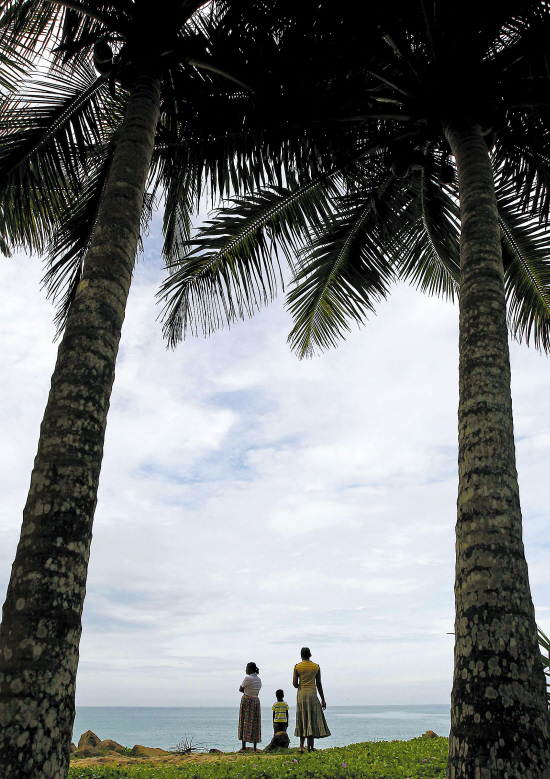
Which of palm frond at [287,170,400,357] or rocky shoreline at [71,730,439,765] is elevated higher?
palm frond at [287,170,400,357]

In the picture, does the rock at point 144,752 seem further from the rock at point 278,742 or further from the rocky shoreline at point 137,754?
the rock at point 278,742


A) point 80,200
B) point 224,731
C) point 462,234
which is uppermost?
point 80,200

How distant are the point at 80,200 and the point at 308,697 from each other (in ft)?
24.4

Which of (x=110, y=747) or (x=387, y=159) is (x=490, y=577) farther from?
(x=110, y=747)

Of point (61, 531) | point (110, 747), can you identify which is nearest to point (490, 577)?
point (61, 531)

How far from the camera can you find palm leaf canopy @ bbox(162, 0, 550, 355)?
484cm

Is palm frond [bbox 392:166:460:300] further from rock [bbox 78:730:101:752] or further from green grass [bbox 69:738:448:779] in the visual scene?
rock [bbox 78:730:101:752]

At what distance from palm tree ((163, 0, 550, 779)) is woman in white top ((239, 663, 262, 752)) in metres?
5.81

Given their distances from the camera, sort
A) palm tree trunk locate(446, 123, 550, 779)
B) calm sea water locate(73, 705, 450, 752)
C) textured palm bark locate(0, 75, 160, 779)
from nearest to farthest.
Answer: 1. textured palm bark locate(0, 75, 160, 779)
2. palm tree trunk locate(446, 123, 550, 779)
3. calm sea water locate(73, 705, 450, 752)

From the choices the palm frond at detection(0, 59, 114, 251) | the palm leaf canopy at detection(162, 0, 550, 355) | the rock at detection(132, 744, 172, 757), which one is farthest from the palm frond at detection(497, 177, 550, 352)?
the rock at detection(132, 744, 172, 757)

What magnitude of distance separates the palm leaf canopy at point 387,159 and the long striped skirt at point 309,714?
5.10m

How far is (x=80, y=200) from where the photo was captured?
6.11 m

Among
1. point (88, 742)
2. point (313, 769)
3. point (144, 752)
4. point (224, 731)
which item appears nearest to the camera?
point (313, 769)

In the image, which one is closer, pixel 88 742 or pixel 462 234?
pixel 462 234
